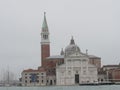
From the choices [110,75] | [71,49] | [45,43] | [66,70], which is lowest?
[110,75]

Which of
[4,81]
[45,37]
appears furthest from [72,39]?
[4,81]

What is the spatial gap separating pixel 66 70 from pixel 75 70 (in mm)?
2576

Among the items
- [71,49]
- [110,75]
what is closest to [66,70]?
[71,49]

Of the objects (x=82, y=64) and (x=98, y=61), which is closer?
(x=82, y=64)

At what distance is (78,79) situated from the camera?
12088 cm

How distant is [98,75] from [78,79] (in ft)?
21.1

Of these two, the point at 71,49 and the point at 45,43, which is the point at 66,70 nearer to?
the point at 71,49

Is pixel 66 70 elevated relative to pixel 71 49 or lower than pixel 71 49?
lower

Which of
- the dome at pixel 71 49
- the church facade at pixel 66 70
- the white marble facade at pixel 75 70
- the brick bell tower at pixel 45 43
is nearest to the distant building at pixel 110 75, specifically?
the church facade at pixel 66 70

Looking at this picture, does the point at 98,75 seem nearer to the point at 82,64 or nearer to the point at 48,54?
the point at 82,64

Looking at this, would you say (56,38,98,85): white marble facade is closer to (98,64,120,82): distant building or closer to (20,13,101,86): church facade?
(20,13,101,86): church facade

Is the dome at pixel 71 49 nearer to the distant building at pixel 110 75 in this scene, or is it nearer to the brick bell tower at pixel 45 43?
the brick bell tower at pixel 45 43

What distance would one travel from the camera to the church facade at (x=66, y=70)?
118562 millimetres

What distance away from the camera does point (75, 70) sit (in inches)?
4717
